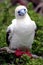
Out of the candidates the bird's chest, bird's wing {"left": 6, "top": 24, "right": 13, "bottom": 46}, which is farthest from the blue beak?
bird's wing {"left": 6, "top": 24, "right": 13, "bottom": 46}

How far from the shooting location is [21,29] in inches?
263

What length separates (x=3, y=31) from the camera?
7.95 m

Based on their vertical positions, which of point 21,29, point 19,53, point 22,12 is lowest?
point 19,53

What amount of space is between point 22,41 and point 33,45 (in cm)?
68

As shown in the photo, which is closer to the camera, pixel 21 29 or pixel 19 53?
pixel 21 29

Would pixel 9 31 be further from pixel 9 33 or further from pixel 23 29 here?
pixel 23 29

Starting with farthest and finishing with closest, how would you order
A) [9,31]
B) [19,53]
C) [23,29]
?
1. [19,53]
2. [9,31]
3. [23,29]

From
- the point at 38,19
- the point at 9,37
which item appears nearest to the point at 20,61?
the point at 9,37

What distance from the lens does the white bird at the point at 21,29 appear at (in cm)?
669

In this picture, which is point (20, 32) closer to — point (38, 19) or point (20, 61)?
point (20, 61)

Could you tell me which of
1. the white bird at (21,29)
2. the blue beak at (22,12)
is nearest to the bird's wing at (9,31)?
the white bird at (21,29)

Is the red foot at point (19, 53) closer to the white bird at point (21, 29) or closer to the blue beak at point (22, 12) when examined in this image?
the white bird at point (21, 29)

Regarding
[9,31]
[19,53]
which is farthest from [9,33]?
[19,53]

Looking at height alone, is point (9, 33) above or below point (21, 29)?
below
